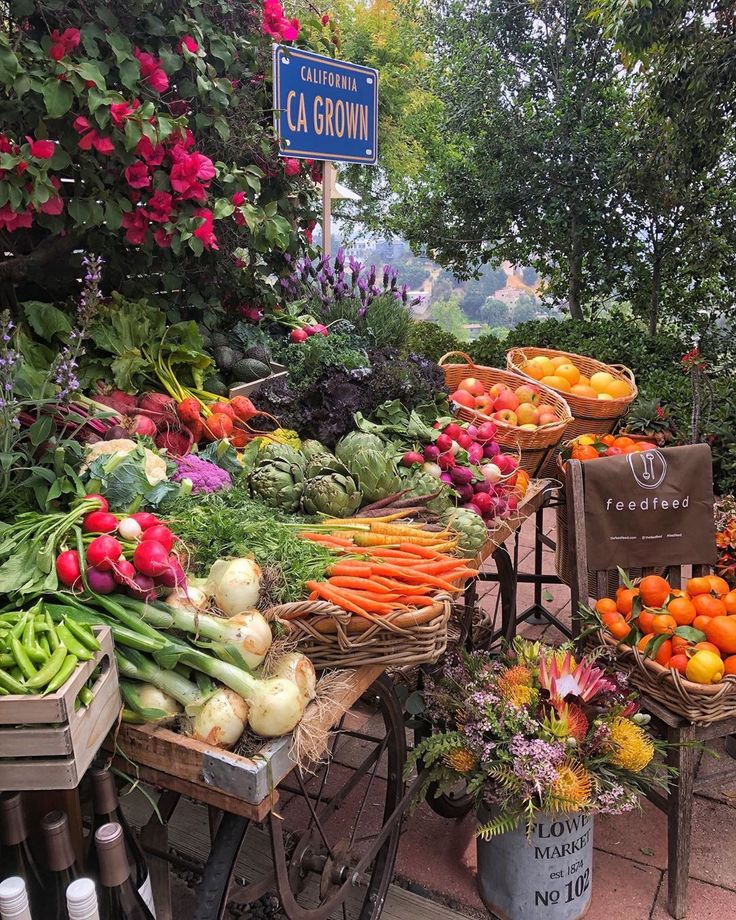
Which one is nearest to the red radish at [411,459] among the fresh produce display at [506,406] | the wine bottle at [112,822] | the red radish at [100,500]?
the fresh produce display at [506,406]

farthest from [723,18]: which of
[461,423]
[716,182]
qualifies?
[461,423]

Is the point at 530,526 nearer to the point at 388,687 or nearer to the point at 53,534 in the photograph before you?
the point at 388,687

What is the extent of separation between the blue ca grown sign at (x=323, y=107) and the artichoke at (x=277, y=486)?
1646mm

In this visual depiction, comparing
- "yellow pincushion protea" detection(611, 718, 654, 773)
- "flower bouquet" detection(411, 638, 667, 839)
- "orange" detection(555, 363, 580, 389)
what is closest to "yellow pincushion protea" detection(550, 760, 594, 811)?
"flower bouquet" detection(411, 638, 667, 839)

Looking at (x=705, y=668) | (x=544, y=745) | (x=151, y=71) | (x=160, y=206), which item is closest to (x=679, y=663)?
(x=705, y=668)

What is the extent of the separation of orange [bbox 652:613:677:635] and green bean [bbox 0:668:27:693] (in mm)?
1765

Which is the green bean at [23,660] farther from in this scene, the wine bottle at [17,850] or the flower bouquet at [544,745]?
the flower bouquet at [544,745]

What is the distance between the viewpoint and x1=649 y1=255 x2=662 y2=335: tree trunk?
7.07 m

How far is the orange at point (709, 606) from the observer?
7.47ft

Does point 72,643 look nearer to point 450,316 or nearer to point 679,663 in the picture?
point 679,663

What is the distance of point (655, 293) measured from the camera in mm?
7078

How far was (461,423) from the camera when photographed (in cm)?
280

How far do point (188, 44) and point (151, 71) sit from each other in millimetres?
217

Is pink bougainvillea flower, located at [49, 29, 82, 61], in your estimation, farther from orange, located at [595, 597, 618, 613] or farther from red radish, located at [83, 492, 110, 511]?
orange, located at [595, 597, 618, 613]
